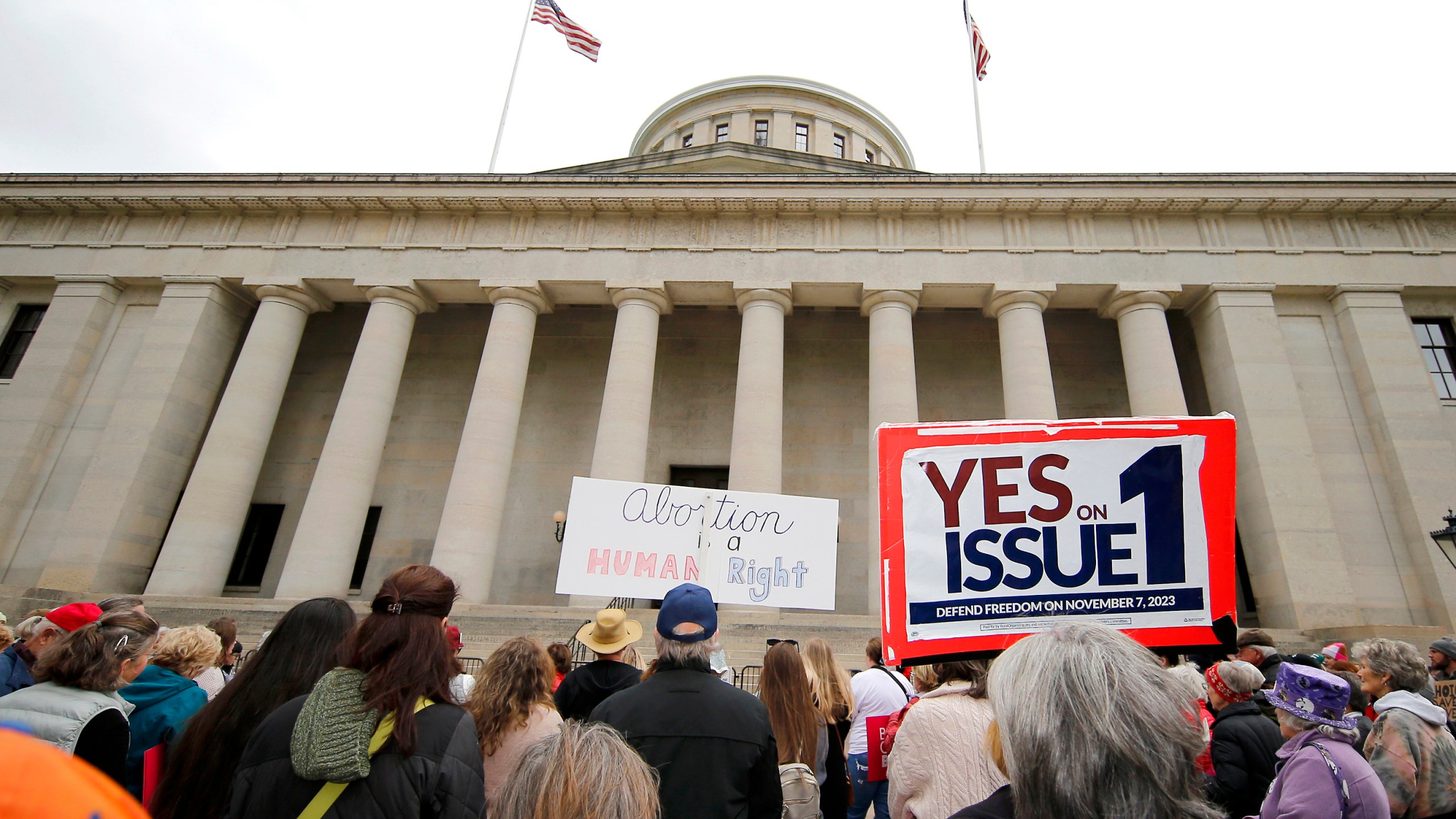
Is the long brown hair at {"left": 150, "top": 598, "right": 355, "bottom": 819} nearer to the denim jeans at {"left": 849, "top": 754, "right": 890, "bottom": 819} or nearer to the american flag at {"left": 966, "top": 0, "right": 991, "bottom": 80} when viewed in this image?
the denim jeans at {"left": 849, "top": 754, "right": 890, "bottom": 819}

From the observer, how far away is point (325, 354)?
83.8 feet

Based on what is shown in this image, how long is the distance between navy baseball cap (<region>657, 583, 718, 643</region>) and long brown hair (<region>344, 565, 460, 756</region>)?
3.30 ft

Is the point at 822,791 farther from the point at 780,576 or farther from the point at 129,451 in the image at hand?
the point at 129,451

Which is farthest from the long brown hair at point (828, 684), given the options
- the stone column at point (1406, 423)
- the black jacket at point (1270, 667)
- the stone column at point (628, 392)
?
the stone column at point (1406, 423)

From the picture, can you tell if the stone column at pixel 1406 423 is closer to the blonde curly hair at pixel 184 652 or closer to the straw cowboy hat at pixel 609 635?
the straw cowboy hat at pixel 609 635

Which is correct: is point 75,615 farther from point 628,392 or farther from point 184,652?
point 628,392

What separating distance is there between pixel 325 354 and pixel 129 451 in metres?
6.89

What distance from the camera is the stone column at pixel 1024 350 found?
19.1 m

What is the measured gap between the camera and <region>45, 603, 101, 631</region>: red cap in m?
4.59

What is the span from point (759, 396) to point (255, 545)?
17.0 metres

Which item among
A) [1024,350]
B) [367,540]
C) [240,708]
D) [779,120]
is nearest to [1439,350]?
[1024,350]

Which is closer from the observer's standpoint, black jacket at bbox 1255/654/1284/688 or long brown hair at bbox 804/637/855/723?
long brown hair at bbox 804/637/855/723

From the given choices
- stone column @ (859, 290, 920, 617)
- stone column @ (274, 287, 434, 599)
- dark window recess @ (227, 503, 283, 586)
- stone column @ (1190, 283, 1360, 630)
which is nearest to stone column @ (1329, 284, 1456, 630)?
stone column @ (1190, 283, 1360, 630)

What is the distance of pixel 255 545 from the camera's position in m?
23.2
